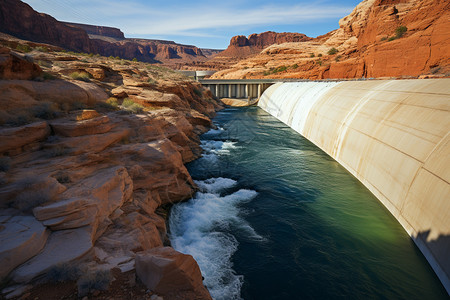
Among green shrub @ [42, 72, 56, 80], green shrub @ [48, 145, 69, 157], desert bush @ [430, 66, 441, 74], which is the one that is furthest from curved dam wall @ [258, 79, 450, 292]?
desert bush @ [430, 66, 441, 74]

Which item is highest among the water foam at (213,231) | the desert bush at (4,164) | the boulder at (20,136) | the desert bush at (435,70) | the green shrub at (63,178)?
the desert bush at (435,70)

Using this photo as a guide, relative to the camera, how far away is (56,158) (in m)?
8.70

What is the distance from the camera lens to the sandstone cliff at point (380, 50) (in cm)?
3434

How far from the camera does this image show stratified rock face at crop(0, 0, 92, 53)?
7388cm

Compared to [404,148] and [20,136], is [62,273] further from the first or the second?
[404,148]

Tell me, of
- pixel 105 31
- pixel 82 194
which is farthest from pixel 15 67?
pixel 105 31

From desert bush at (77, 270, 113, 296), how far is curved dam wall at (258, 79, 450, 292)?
9.60 meters

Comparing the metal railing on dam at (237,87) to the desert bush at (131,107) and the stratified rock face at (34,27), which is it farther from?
the stratified rock face at (34,27)

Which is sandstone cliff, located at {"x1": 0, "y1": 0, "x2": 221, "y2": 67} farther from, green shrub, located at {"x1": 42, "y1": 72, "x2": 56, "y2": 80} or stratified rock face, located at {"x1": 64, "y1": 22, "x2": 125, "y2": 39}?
green shrub, located at {"x1": 42, "y1": 72, "x2": 56, "y2": 80}

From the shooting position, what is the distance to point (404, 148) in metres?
10.6

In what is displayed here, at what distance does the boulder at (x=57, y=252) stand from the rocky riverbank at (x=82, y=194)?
0.07 feet

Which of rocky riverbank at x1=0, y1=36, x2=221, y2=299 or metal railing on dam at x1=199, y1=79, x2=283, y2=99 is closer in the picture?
rocky riverbank at x1=0, y1=36, x2=221, y2=299

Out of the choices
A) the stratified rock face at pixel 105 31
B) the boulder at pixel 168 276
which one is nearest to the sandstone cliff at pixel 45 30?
the stratified rock face at pixel 105 31

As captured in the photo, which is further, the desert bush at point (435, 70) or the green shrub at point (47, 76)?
the desert bush at point (435, 70)
